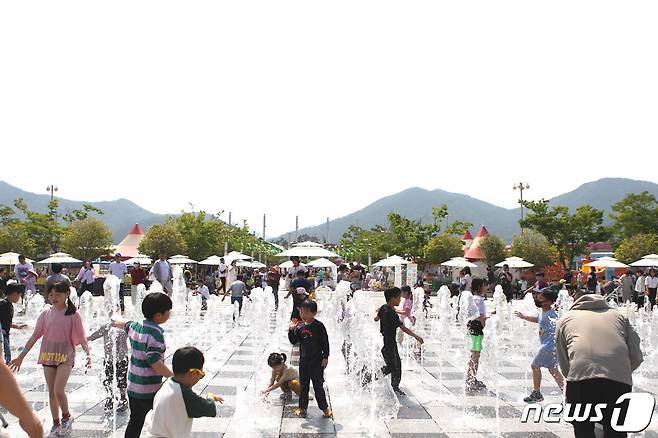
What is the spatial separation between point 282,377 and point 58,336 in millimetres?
2564

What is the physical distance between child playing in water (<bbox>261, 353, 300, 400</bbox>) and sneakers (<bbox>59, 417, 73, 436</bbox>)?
215 centimetres

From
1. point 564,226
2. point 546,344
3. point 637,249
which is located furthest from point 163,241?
point 546,344

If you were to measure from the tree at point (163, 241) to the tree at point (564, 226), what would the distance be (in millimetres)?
26319

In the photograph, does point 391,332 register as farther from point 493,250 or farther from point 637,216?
point 637,216

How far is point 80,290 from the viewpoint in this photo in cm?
1508

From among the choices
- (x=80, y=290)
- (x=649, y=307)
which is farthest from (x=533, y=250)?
(x=80, y=290)

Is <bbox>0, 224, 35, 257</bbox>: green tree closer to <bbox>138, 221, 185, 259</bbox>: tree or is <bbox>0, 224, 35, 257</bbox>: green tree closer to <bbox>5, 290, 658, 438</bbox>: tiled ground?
<bbox>138, 221, 185, 259</bbox>: tree

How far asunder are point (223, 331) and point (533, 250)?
29.1 meters

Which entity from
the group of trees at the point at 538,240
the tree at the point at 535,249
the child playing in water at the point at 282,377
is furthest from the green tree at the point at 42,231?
the child playing in water at the point at 282,377

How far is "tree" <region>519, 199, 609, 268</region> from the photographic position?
40.5 meters

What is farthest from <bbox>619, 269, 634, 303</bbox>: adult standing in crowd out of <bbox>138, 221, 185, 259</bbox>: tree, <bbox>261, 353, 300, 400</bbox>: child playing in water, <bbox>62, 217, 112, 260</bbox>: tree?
<bbox>62, 217, 112, 260</bbox>: tree

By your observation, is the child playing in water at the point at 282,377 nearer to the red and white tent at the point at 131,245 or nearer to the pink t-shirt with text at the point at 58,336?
the pink t-shirt with text at the point at 58,336

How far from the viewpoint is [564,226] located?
40.5 m

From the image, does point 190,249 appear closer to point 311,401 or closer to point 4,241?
point 4,241
